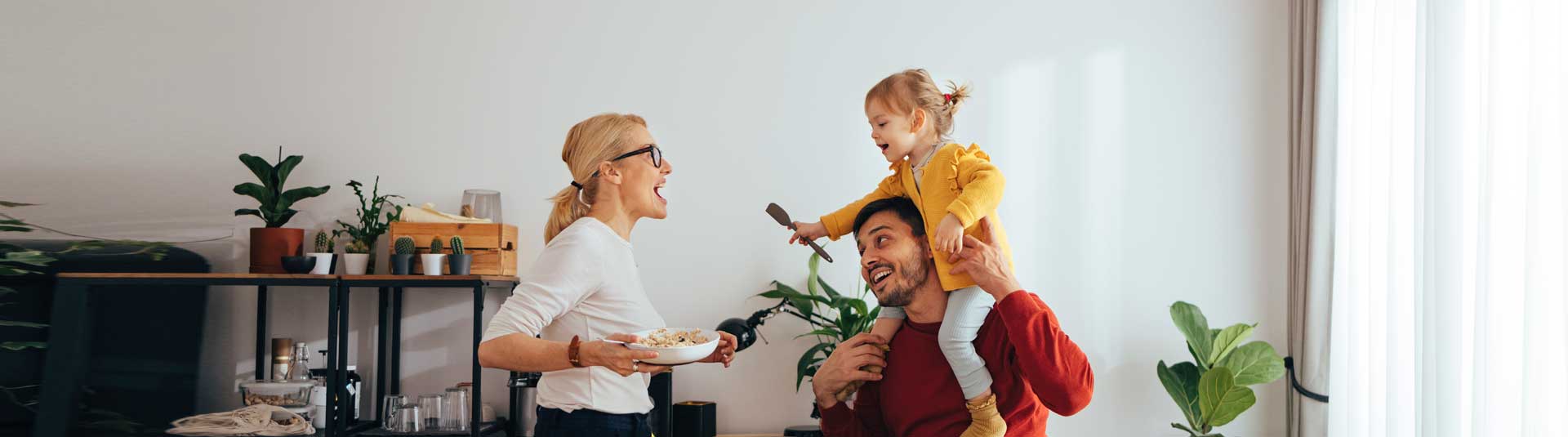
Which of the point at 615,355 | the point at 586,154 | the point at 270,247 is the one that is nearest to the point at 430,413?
the point at 270,247

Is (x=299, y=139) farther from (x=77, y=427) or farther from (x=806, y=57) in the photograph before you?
(x=806, y=57)

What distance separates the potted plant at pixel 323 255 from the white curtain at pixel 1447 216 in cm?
334

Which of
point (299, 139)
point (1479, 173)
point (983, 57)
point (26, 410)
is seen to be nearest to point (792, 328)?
point (983, 57)

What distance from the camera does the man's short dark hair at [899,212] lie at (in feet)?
6.81

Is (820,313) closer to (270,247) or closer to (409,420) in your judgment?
(409,420)

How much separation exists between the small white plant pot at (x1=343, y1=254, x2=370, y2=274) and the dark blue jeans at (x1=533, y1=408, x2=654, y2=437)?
4.64 feet

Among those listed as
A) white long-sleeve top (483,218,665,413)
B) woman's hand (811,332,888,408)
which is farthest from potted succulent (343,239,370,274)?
woman's hand (811,332,888,408)

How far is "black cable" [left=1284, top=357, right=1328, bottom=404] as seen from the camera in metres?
3.34

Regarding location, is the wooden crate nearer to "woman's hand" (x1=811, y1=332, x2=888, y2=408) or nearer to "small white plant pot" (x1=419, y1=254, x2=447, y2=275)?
"small white plant pot" (x1=419, y1=254, x2=447, y2=275)

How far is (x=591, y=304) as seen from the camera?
1.86 meters

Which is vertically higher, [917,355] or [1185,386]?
[917,355]

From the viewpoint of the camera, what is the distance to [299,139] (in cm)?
326

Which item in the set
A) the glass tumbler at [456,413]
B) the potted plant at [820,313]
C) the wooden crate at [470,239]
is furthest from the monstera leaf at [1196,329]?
the glass tumbler at [456,413]

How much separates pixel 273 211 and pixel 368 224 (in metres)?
0.28
